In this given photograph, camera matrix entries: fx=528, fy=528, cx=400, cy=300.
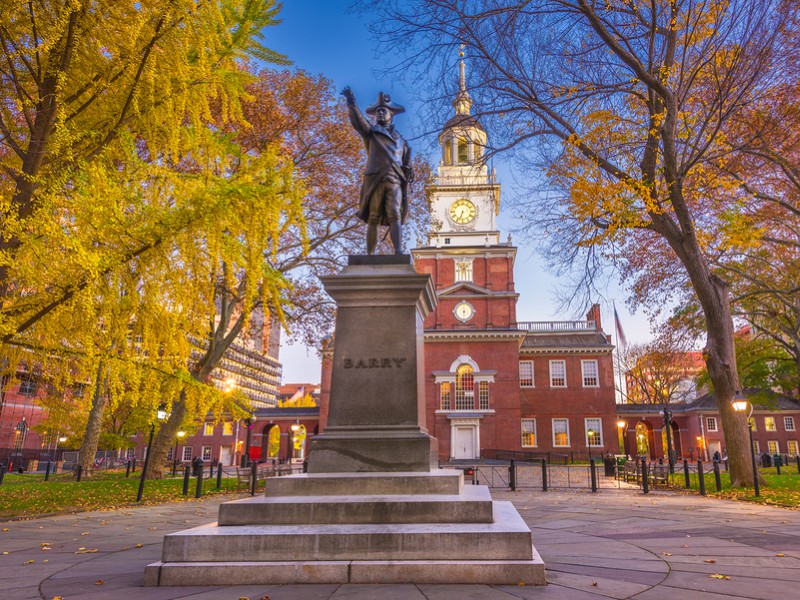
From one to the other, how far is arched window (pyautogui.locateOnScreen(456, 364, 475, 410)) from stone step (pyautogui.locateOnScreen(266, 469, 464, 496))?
36380mm

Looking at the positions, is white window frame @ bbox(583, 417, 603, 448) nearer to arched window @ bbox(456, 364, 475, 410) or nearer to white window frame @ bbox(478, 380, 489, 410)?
white window frame @ bbox(478, 380, 489, 410)

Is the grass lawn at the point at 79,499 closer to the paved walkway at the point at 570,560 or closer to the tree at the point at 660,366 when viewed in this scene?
the paved walkway at the point at 570,560

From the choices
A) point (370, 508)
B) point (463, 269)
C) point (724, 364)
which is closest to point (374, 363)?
point (370, 508)

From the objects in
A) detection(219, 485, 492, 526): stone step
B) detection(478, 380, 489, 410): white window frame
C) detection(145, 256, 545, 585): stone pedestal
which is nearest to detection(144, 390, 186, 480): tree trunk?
detection(145, 256, 545, 585): stone pedestal

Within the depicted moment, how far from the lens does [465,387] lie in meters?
41.4

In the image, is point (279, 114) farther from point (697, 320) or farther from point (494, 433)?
point (494, 433)

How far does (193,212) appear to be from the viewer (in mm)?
6949

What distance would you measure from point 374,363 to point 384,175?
276 centimetres

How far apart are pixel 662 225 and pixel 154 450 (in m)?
19.8

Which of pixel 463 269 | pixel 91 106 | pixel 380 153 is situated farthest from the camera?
pixel 463 269

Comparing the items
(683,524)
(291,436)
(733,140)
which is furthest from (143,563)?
(291,436)

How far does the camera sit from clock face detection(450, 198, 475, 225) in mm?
47375

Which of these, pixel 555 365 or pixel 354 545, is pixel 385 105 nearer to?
pixel 354 545

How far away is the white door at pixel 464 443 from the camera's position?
39688mm
